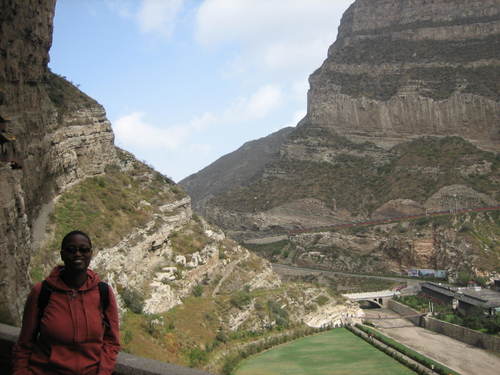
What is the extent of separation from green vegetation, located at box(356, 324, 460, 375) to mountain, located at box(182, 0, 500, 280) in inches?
1036

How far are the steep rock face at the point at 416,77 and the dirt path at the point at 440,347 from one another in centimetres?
4843

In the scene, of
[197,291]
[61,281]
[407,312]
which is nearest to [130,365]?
[61,281]

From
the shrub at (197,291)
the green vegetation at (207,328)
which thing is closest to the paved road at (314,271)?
the green vegetation at (207,328)

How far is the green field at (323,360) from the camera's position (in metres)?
32.0

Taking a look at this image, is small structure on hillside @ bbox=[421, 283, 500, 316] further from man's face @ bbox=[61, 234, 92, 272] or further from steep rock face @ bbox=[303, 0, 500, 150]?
man's face @ bbox=[61, 234, 92, 272]

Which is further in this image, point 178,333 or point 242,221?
point 242,221

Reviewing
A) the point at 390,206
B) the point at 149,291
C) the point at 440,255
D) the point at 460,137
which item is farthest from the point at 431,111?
the point at 149,291

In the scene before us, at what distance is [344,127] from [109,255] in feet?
266

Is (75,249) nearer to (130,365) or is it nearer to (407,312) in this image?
(130,365)

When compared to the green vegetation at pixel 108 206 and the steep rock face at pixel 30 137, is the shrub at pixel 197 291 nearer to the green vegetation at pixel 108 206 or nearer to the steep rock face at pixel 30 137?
the green vegetation at pixel 108 206

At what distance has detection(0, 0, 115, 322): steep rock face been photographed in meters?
12.0

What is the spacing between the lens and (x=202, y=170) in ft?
582

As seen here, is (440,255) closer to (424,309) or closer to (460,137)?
(424,309)

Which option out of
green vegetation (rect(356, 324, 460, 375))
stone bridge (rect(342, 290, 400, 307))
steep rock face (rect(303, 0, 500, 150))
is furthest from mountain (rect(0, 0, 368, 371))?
steep rock face (rect(303, 0, 500, 150))
